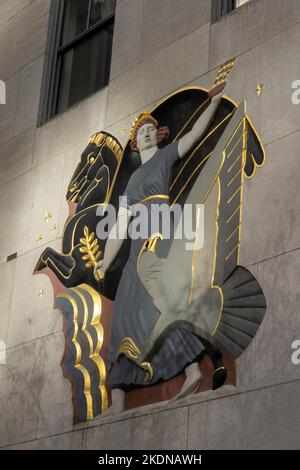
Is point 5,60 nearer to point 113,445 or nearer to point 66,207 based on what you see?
point 66,207

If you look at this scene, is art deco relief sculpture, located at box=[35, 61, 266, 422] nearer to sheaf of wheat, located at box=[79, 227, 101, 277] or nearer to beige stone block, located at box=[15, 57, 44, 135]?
Result: sheaf of wheat, located at box=[79, 227, 101, 277]

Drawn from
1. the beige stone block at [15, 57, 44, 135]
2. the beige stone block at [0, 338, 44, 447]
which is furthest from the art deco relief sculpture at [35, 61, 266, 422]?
the beige stone block at [15, 57, 44, 135]

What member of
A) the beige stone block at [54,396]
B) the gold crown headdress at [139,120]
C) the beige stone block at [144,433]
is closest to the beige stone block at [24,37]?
the gold crown headdress at [139,120]

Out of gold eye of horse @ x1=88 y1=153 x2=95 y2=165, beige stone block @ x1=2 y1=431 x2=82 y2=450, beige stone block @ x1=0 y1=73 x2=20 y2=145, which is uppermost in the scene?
beige stone block @ x1=0 y1=73 x2=20 y2=145

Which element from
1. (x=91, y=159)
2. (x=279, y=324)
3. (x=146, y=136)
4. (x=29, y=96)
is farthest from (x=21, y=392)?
(x=29, y=96)

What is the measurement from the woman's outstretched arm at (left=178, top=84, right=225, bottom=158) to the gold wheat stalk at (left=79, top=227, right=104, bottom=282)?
1.68 metres

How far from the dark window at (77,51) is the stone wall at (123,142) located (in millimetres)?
217

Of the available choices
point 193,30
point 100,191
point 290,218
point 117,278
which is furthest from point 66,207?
point 290,218

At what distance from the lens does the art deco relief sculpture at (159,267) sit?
12836mm

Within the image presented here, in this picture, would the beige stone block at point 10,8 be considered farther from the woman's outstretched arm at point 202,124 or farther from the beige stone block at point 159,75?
the woman's outstretched arm at point 202,124

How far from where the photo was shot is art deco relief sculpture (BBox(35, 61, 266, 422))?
12.8 metres

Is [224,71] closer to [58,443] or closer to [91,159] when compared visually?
[91,159]

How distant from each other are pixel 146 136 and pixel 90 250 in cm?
160

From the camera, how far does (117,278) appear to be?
47.2 feet
